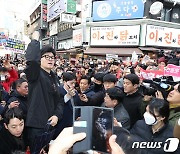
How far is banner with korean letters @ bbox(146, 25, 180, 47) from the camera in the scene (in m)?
16.0

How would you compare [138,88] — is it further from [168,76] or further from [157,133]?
[157,133]

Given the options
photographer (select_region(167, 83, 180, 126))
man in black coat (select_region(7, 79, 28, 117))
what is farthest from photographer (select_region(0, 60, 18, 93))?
photographer (select_region(167, 83, 180, 126))

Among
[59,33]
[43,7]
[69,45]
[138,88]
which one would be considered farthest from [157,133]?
[43,7]

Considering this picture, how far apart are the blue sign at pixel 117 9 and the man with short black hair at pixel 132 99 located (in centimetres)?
1355

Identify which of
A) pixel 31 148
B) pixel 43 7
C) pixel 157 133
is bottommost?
pixel 31 148

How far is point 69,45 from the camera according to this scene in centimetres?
2655

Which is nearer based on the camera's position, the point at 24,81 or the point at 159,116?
the point at 159,116

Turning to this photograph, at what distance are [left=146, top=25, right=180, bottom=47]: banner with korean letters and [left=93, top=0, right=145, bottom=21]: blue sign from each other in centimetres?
137

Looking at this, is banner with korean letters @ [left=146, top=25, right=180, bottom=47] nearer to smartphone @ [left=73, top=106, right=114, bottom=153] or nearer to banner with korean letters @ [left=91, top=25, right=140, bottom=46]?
A: banner with korean letters @ [left=91, top=25, right=140, bottom=46]

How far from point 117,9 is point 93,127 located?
17.4 meters

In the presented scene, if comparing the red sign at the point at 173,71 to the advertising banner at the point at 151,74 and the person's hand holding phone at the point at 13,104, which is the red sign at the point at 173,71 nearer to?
the advertising banner at the point at 151,74

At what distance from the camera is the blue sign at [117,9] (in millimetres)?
16531

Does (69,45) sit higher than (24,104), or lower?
higher

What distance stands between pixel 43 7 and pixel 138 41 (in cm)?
2962
